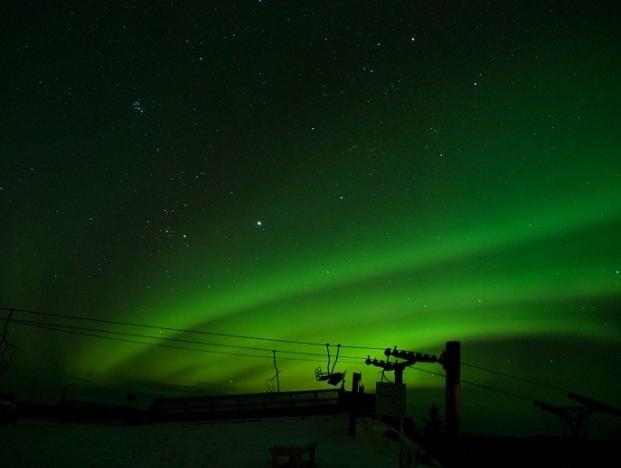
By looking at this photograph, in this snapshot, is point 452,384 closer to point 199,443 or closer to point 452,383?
point 452,383

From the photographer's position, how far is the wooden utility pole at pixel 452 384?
1339 cm

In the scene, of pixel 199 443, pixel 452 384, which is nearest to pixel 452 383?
pixel 452 384

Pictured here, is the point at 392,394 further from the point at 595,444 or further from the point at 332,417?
the point at 595,444

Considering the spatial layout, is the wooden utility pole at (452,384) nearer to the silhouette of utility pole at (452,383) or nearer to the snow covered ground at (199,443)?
the silhouette of utility pole at (452,383)

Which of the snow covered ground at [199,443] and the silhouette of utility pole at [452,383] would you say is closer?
the silhouette of utility pole at [452,383]

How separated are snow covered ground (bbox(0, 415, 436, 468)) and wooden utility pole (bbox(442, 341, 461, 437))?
179cm

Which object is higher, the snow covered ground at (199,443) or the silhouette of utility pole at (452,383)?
the silhouette of utility pole at (452,383)

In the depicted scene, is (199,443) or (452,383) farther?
(199,443)

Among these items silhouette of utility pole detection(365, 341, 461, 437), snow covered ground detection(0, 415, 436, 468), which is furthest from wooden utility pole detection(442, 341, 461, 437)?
snow covered ground detection(0, 415, 436, 468)

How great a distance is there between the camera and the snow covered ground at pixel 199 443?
16.8 m

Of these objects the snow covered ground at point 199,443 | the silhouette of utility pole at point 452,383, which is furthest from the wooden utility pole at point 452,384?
the snow covered ground at point 199,443

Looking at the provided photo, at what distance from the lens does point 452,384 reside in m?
14.0

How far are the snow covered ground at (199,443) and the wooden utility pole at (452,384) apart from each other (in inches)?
70.6

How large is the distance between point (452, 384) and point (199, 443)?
13.5 metres
